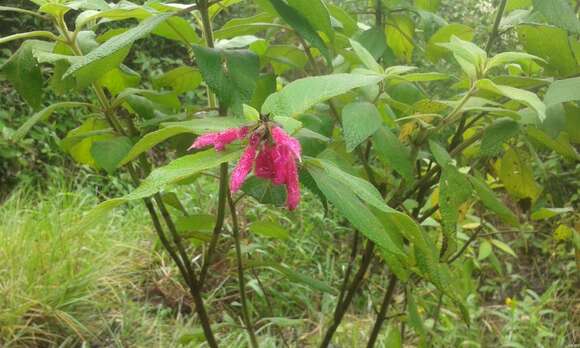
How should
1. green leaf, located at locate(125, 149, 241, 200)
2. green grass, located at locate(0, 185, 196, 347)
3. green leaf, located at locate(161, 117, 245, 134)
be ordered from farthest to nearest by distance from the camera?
green grass, located at locate(0, 185, 196, 347) → green leaf, located at locate(161, 117, 245, 134) → green leaf, located at locate(125, 149, 241, 200)

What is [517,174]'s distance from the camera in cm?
127

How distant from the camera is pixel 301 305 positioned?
3.25 meters

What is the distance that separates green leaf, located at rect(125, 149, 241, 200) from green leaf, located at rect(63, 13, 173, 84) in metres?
0.20

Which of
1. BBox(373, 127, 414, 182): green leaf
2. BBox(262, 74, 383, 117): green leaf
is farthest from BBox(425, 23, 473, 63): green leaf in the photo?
BBox(262, 74, 383, 117): green leaf

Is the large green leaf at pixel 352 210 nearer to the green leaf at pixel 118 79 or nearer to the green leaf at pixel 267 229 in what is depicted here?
the green leaf at pixel 118 79

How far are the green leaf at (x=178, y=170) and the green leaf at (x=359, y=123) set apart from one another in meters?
0.21

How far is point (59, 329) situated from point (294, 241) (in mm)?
1350

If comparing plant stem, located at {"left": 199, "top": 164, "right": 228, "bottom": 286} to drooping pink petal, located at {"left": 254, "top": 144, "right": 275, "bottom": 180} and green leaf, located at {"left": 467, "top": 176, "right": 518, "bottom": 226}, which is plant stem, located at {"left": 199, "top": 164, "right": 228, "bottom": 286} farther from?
green leaf, located at {"left": 467, "top": 176, "right": 518, "bottom": 226}

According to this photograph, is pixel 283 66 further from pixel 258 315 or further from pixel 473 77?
pixel 258 315

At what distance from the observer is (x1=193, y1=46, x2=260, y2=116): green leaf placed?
81cm

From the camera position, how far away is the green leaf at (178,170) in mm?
570

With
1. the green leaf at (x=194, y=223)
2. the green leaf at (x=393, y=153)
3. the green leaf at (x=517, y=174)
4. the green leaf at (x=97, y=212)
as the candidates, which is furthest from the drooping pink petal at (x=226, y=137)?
the green leaf at (x=517, y=174)

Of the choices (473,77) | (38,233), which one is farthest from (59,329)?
(473,77)

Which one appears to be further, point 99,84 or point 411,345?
point 411,345
